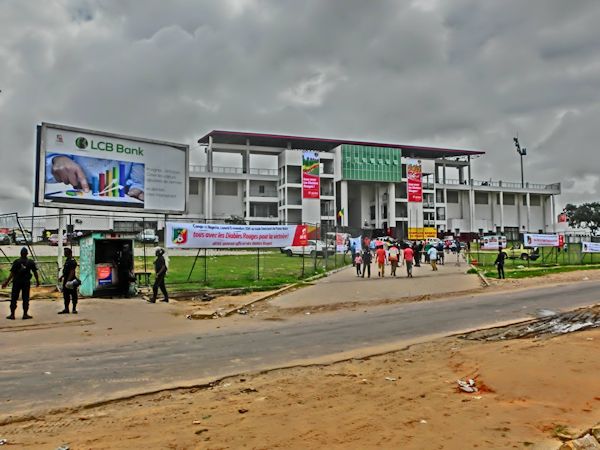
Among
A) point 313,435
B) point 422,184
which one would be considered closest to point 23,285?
point 313,435

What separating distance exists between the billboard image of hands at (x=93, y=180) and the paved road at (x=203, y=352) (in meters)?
9.22

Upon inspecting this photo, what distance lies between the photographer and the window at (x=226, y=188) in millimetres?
81188

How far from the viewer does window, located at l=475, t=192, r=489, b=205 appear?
97000 millimetres

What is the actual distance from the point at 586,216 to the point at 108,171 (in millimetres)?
110195

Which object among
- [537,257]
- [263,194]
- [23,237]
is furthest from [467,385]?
[263,194]

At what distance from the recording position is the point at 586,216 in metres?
106

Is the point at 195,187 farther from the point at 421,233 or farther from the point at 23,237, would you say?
the point at 23,237

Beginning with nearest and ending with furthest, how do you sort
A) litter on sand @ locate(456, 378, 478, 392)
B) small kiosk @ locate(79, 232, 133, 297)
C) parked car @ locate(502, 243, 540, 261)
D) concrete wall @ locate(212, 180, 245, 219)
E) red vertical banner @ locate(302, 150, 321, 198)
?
litter on sand @ locate(456, 378, 478, 392)
small kiosk @ locate(79, 232, 133, 297)
parked car @ locate(502, 243, 540, 261)
red vertical banner @ locate(302, 150, 321, 198)
concrete wall @ locate(212, 180, 245, 219)

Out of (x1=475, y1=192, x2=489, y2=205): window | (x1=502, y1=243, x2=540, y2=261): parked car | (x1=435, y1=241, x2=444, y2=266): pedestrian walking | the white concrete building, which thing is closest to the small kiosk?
(x1=435, y1=241, x2=444, y2=266): pedestrian walking

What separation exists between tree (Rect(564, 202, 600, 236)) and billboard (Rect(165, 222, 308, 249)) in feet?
335

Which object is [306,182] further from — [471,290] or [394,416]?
[394,416]

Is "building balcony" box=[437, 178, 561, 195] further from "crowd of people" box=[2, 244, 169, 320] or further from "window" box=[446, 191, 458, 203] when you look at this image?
"crowd of people" box=[2, 244, 169, 320]

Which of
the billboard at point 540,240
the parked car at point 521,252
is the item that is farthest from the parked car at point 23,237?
the parked car at point 521,252

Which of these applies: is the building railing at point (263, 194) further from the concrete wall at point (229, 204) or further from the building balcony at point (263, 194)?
the concrete wall at point (229, 204)
